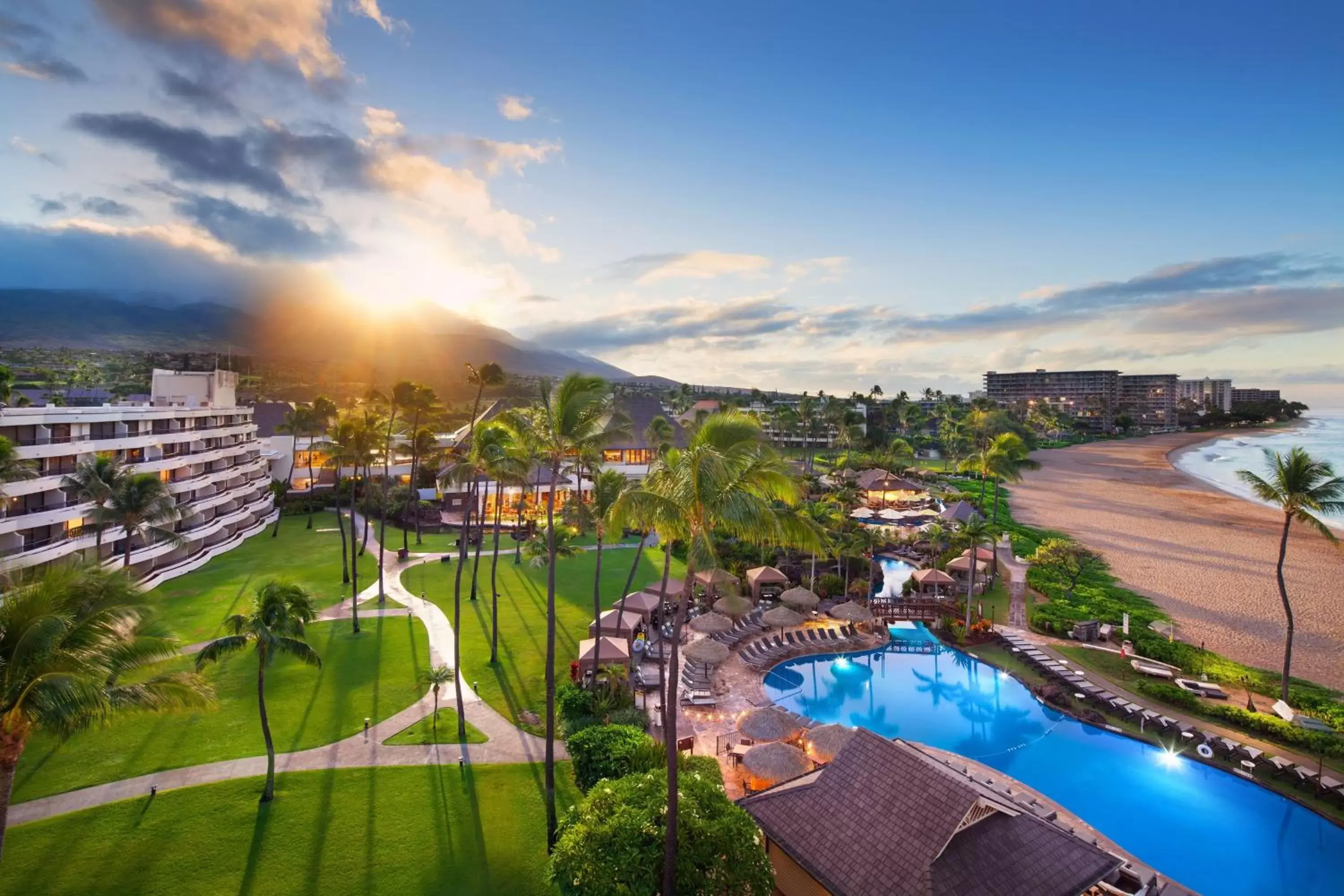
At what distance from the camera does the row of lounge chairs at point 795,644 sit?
1094 inches

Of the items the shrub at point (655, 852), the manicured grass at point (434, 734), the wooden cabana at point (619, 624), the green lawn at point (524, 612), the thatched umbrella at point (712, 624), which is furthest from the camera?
the thatched umbrella at point (712, 624)

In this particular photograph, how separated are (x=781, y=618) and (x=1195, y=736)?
50.8 ft

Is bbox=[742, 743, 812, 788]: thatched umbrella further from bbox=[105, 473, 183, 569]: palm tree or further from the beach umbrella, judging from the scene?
bbox=[105, 473, 183, 569]: palm tree

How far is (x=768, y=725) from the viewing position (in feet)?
66.4

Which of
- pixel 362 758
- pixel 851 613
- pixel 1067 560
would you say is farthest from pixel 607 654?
pixel 1067 560

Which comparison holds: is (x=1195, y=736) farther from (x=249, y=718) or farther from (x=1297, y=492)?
(x=249, y=718)

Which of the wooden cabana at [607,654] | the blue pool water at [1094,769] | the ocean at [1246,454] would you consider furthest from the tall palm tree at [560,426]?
the ocean at [1246,454]

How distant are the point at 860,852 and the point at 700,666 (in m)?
13.6

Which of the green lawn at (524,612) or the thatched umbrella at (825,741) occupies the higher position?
the thatched umbrella at (825,741)

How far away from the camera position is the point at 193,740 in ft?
65.4

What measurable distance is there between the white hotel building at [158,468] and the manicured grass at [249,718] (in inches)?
266

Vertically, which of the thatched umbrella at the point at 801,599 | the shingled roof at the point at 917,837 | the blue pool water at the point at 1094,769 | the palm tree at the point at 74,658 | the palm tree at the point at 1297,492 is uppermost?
the palm tree at the point at 1297,492

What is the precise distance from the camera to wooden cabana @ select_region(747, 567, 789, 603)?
3481cm

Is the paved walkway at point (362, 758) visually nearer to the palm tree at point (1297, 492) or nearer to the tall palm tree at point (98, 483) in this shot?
the tall palm tree at point (98, 483)
